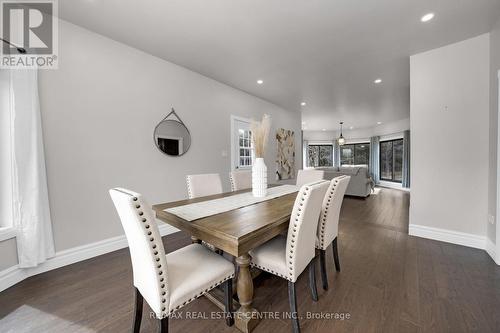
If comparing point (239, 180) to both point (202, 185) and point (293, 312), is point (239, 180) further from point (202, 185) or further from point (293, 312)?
point (293, 312)

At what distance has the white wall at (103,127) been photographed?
6.64 ft

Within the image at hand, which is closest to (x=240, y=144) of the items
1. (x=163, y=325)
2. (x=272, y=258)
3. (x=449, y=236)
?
(x=272, y=258)

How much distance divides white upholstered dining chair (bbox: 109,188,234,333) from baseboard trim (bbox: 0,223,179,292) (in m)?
1.51

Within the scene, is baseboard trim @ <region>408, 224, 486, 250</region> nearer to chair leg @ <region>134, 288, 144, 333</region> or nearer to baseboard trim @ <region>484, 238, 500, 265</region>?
baseboard trim @ <region>484, 238, 500, 265</region>

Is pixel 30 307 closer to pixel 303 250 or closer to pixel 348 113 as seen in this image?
pixel 303 250

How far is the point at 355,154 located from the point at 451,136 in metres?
7.26

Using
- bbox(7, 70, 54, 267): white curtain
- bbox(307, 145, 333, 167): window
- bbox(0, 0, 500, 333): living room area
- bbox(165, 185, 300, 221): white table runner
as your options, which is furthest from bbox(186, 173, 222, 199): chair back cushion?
bbox(307, 145, 333, 167): window

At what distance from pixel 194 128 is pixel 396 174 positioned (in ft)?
26.2

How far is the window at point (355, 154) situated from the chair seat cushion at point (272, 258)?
908cm

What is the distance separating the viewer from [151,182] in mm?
2744

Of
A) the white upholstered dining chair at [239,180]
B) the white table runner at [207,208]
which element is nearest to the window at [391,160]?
the white upholstered dining chair at [239,180]

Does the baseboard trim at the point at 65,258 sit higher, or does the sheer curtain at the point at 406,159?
the sheer curtain at the point at 406,159

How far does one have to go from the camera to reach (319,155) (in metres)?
10.4

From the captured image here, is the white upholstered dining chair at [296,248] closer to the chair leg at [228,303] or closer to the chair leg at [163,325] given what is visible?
the chair leg at [228,303]
